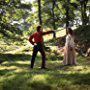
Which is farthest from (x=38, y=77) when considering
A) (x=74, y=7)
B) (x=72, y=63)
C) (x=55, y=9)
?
(x=55, y=9)

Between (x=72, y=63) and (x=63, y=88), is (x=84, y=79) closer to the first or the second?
(x=63, y=88)

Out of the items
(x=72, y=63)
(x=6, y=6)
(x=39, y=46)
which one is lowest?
(x=72, y=63)

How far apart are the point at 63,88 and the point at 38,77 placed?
243 centimetres

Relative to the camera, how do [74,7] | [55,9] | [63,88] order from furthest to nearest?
1. [55,9]
2. [74,7]
3. [63,88]

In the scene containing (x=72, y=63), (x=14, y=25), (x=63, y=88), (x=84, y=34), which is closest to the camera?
(x=63, y=88)

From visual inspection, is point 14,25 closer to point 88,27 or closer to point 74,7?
point 88,27

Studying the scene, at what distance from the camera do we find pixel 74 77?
13.1m

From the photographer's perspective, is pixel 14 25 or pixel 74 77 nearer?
pixel 74 77

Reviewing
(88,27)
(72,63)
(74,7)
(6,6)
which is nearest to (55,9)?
(74,7)

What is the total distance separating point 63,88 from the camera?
1134cm

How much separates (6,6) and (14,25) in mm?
3181

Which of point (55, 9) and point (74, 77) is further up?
point (55, 9)

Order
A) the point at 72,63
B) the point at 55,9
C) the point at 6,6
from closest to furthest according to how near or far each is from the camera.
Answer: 1. the point at 72,63
2. the point at 6,6
3. the point at 55,9

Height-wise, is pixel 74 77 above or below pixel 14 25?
below
